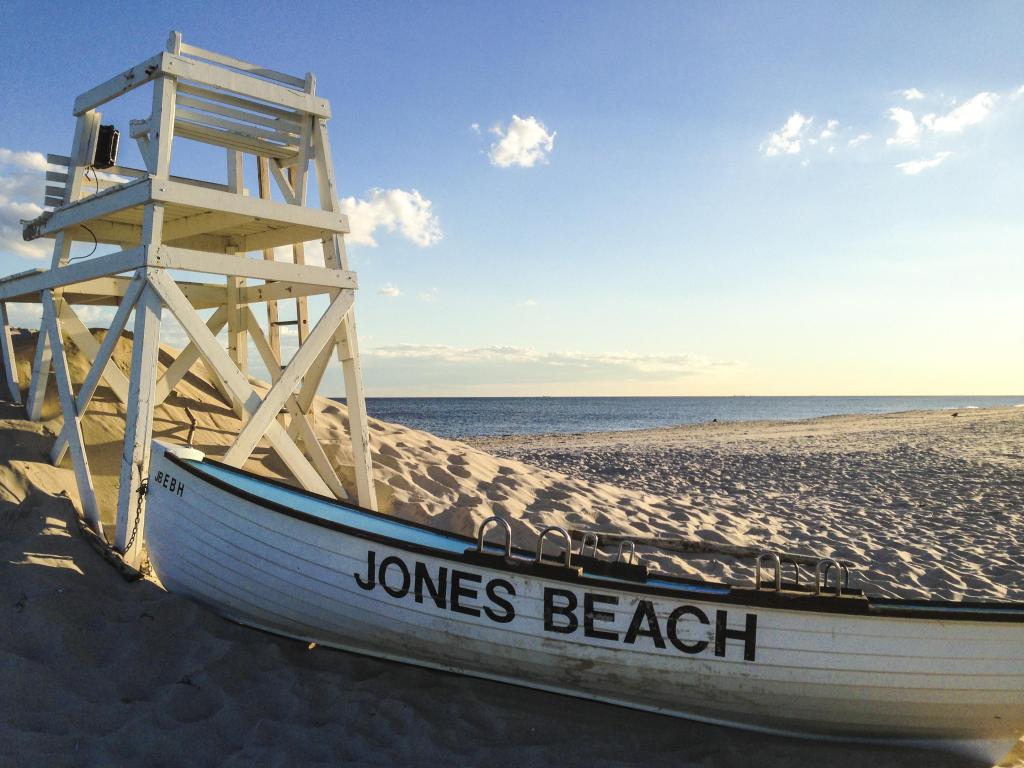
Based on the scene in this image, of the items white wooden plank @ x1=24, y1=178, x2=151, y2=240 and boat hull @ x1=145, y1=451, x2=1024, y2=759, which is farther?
white wooden plank @ x1=24, y1=178, x2=151, y2=240

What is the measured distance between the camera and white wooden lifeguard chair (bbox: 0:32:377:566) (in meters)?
5.28

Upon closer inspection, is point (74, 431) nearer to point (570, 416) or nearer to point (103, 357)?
point (103, 357)

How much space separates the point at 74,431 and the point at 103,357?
2.43 feet

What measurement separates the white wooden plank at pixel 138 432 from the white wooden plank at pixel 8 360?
287 centimetres

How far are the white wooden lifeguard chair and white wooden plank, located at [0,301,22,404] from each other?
0.02m

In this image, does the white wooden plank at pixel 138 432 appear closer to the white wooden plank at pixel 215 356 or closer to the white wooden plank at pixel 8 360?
the white wooden plank at pixel 215 356

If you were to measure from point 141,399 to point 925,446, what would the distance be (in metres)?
Answer: 20.6

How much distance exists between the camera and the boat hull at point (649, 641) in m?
3.62

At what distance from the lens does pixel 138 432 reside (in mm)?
5180

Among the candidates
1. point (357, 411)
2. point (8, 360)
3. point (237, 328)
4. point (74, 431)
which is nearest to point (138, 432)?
point (74, 431)

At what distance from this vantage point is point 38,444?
6.34m

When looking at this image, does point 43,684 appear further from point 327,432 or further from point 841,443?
point 841,443

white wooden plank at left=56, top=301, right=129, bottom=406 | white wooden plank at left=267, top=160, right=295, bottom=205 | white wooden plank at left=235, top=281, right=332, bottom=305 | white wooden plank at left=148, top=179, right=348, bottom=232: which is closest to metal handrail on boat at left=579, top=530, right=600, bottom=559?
white wooden plank at left=235, top=281, right=332, bottom=305

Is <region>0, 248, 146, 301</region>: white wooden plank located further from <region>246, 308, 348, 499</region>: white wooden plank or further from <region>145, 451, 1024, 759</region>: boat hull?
<region>145, 451, 1024, 759</region>: boat hull
